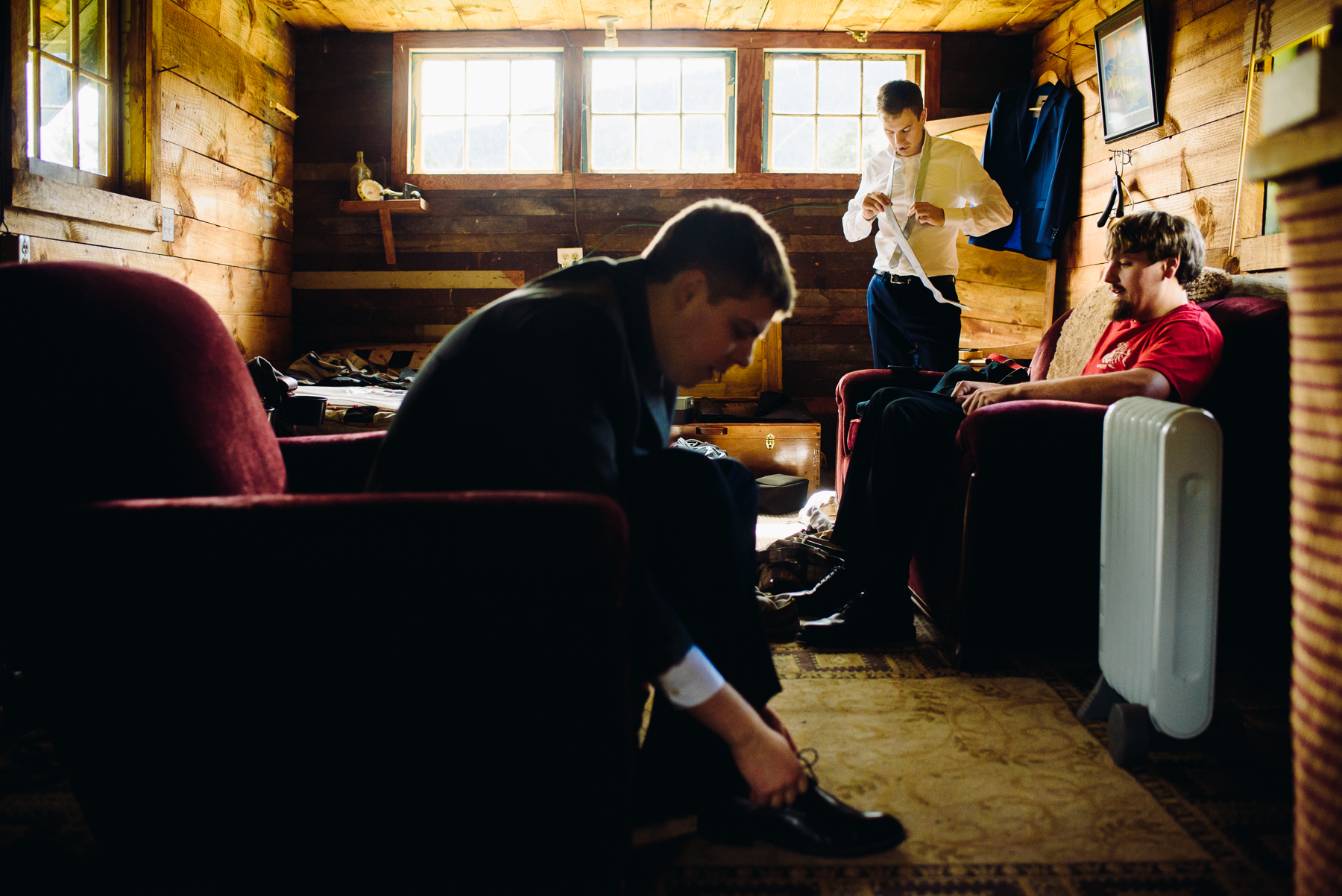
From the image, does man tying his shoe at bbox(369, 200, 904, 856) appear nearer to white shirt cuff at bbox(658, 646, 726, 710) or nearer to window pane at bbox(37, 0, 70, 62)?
white shirt cuff at bbox(658, 646, 726, 710)

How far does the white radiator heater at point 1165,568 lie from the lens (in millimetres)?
1251

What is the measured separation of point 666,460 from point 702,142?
4141 mm

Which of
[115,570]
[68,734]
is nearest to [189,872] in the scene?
[68,734]

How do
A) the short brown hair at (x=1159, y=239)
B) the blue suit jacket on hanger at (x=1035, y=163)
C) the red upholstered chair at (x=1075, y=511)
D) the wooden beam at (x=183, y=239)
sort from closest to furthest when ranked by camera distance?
the red upholstered chair at (x=1075, y=511), the short brown hair at (x=1159, y=239), the wooden beam at (x=183, y=239), the blue suit jacket on hanger at (x=1035, y=163)

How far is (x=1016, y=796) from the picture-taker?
1.27 meters

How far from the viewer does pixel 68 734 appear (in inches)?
33.1

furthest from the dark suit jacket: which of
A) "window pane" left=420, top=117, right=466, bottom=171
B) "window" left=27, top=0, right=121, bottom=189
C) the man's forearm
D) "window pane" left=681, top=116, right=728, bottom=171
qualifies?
"window pane" left=420, top=117, right=466, bottom=171

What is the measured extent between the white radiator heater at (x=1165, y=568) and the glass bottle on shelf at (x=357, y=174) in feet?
14.2

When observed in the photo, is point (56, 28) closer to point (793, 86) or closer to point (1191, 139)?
point (793, 86)

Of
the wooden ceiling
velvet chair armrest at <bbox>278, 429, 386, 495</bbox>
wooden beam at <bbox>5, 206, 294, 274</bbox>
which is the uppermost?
the wooden ceiling

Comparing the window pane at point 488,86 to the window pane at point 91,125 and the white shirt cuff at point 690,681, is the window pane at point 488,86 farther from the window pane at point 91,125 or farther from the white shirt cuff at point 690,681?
the white shirt cuff at point 690,681

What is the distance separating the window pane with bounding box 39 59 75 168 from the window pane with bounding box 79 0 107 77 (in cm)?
9

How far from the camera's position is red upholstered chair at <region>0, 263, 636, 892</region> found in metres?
0.78

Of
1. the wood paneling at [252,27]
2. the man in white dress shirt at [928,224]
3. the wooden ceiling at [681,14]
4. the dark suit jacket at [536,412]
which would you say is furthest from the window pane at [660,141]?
the dark suit jacket at [536,412]
